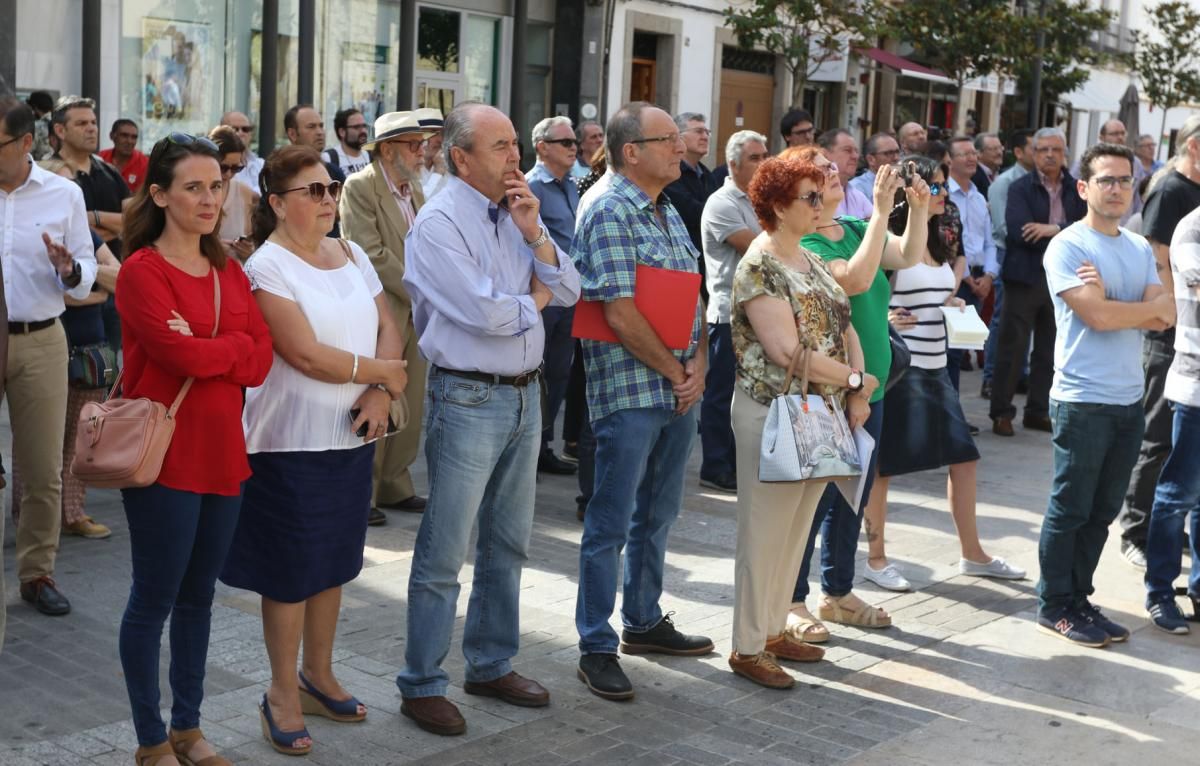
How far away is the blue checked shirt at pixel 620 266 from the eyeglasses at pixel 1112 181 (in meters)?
1.99

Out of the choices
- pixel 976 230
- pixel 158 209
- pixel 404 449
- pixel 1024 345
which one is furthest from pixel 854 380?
pixel 976 230

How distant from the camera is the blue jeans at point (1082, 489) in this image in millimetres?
6449

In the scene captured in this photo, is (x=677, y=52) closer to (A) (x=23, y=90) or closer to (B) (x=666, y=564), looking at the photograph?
(A) (x=23, y=90)

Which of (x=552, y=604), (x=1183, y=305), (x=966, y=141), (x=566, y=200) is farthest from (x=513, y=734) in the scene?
(x=966, y=141)

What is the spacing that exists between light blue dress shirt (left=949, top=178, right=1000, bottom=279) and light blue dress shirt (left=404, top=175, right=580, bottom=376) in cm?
762

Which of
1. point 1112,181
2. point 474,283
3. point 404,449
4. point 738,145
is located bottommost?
point 404,449

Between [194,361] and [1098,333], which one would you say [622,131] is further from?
[1098,333]

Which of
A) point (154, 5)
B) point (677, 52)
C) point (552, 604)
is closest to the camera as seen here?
point (552, 604)

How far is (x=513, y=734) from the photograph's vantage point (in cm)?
517

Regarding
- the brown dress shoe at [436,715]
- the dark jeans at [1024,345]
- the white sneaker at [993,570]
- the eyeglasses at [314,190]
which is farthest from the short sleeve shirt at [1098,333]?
the dark jeans at [1024,345]

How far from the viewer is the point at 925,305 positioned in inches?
294

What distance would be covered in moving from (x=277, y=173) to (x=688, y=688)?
2.45 metres

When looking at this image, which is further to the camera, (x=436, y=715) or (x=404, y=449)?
(x=404, y=449)

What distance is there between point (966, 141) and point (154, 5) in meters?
8.44
